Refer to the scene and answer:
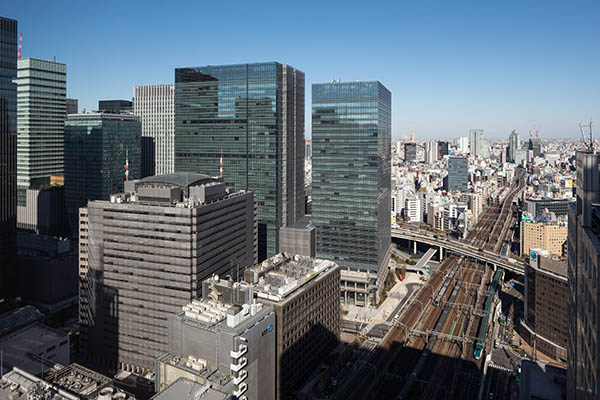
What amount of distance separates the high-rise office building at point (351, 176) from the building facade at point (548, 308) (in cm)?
4106

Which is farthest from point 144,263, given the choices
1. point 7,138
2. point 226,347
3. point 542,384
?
point 542,384

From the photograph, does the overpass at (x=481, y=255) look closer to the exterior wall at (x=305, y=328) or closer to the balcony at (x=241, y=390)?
the exterior wall at (x=305, y=328)

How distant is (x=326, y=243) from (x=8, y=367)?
287 ft

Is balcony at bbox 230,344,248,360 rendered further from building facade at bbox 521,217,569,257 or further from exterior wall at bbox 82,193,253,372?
building facade at bbox 521,217,569,257

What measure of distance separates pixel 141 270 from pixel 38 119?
111 meters

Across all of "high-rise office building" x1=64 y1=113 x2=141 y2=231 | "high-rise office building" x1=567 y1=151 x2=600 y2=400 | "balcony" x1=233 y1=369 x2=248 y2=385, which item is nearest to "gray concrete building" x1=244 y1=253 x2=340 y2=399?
"balcony" x1=233 y1=369 x2=248 y2=385

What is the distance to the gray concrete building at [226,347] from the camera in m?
61.1

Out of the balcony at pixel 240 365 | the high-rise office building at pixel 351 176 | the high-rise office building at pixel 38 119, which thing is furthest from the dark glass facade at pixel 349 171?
the high-rise office building at pixel 38 119

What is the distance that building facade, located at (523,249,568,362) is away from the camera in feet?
350

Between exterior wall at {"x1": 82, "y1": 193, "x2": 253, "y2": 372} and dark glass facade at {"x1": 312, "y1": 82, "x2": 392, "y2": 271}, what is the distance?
167ft

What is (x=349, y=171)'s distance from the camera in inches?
5374

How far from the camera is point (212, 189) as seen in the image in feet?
317

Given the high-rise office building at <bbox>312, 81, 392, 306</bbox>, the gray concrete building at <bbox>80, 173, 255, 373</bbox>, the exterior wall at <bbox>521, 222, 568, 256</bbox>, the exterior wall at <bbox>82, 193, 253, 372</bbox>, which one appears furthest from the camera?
the exterior wall at <bbox>521, 222, 568, 256</bbox>

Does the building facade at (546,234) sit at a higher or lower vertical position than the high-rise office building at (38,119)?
lower
